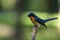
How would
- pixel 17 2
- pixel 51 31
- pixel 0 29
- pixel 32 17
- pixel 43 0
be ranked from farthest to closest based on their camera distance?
pixel 43 0, pixel 0 29, pixel 51 31, pixel 17 2, pixel 32 17

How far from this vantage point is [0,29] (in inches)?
432

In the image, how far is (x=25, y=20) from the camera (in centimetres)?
1038

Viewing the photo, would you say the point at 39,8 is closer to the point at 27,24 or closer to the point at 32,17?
the point at 27,24

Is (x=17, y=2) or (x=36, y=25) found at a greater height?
(x=17, y=2)

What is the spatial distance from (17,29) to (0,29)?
2605mm

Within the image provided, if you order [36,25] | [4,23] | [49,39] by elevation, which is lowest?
[36,25]

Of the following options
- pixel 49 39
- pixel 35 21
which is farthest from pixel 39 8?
pixel 35 21

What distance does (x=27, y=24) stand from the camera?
34.4 feet

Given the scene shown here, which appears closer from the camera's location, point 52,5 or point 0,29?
point 0,29

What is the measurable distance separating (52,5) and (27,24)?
1678 millimetres

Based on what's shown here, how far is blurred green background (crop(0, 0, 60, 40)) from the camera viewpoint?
28.4ft

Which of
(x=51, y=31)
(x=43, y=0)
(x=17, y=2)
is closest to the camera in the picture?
(x=17, y=2)

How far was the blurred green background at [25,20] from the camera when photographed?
28.4 ft

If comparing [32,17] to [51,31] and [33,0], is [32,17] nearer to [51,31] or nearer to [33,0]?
[51,31]
